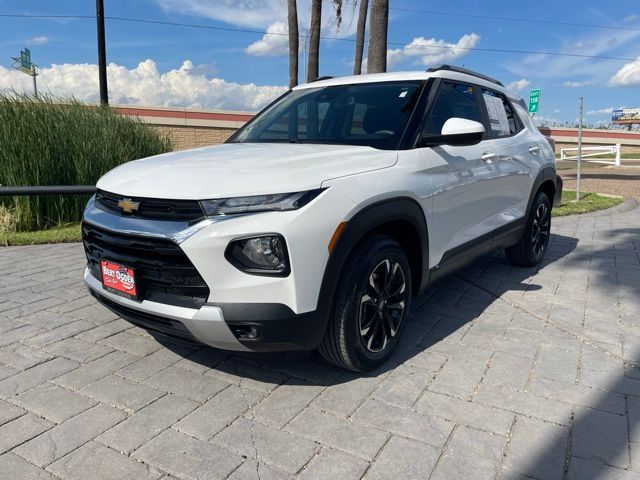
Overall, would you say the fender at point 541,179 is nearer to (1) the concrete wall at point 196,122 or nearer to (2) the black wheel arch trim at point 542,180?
(2) the black wheel arch trim at point 542,180

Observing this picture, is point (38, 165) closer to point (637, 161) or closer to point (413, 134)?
point (413, 134)

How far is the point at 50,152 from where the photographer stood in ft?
24.4

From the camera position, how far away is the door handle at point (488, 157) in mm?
3910

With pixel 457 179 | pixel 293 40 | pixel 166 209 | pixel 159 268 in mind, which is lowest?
pixel 159 268

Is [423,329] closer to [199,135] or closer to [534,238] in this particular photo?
[534,238]

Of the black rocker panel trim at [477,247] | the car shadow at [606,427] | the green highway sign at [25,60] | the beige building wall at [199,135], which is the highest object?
the green highway sign at [25,60]

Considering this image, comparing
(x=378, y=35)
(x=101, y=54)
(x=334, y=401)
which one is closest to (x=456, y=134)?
(x=334, y=401)

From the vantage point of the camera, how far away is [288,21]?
19078 millimetres

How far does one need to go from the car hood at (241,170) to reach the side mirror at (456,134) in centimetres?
39

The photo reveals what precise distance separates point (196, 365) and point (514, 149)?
3.27m

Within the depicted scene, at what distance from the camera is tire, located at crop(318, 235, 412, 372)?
267 cm

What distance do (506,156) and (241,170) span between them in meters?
2.69

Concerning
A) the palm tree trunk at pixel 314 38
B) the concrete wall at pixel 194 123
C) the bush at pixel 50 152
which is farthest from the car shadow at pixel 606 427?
the concrete wall at pixel 194 123

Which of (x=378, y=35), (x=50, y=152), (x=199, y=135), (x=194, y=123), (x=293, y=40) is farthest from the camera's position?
(x=199, y=135)
